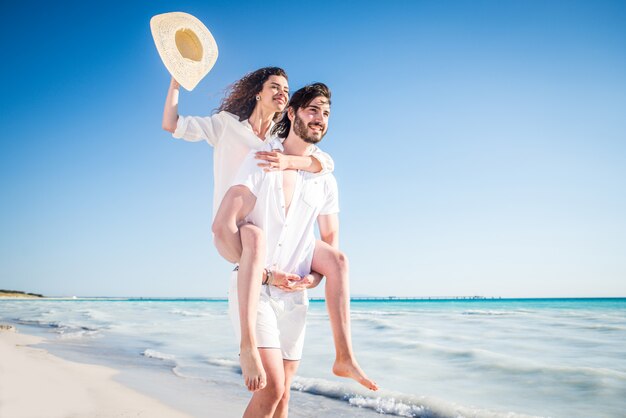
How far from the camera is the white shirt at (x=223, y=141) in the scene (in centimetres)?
269

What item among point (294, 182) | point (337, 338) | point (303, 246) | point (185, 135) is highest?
point (185, 135)

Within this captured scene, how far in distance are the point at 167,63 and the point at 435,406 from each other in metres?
4.71

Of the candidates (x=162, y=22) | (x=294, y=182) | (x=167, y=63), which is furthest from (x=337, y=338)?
(x=162, y=22)

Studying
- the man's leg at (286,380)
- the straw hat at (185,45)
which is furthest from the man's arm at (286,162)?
the man's leg at (286,380)

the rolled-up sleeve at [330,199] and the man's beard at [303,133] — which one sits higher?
the man's beard at [303,133]

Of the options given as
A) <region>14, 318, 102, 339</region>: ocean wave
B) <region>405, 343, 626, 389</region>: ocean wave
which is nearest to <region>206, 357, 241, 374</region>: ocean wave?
<region>405, 343, 626, 389</region>: ocean wave

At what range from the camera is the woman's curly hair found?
2916 mm

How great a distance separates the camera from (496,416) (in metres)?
5.34

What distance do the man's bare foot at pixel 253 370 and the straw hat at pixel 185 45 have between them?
1.53 metres

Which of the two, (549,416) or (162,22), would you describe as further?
(549,416)

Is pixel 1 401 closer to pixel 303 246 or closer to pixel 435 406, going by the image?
pixel 303 246

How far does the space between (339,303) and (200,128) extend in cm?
123

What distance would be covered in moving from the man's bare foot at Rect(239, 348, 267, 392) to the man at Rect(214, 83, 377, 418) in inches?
6.0

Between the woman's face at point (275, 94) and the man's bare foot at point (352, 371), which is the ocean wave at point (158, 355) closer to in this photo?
the man's bare foot at point (352, 371)
